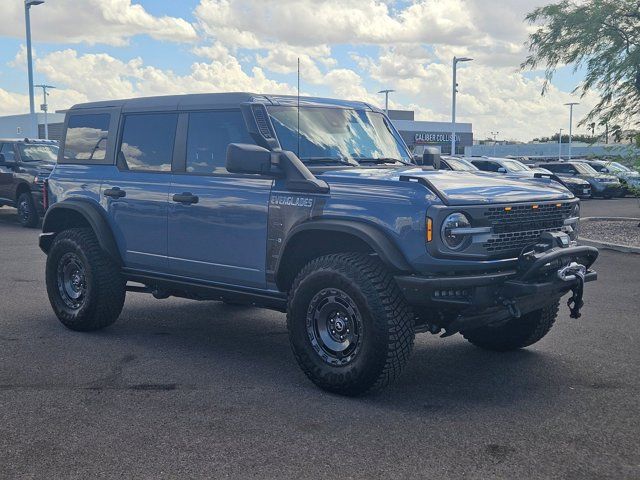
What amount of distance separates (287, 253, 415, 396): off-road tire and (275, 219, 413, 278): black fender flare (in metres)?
0.17

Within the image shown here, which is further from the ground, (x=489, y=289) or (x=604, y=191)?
(x=489, y=289)

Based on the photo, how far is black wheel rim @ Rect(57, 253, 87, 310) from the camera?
7.43m

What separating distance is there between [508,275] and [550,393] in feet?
3.16

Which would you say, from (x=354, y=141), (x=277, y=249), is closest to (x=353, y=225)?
(x=277, y=249)

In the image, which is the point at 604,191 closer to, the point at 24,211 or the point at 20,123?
the point at 24,211

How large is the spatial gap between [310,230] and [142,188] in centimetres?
194

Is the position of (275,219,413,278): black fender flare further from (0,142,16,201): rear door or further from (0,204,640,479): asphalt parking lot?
(0,142,16,201): rear door

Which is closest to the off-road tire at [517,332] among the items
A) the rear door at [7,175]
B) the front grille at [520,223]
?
the front grille at [520,223]

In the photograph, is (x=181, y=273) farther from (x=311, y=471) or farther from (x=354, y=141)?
(x=311, y=471)

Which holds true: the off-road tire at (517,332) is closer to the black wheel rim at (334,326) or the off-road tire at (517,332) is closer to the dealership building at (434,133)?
the black wheel rim at (334,326)

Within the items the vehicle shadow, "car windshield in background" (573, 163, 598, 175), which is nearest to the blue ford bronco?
the vehicle shadow

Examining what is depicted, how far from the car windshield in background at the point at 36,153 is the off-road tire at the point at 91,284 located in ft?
37.2

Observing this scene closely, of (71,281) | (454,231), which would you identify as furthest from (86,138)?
(454,231)

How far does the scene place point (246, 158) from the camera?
5496 mm
